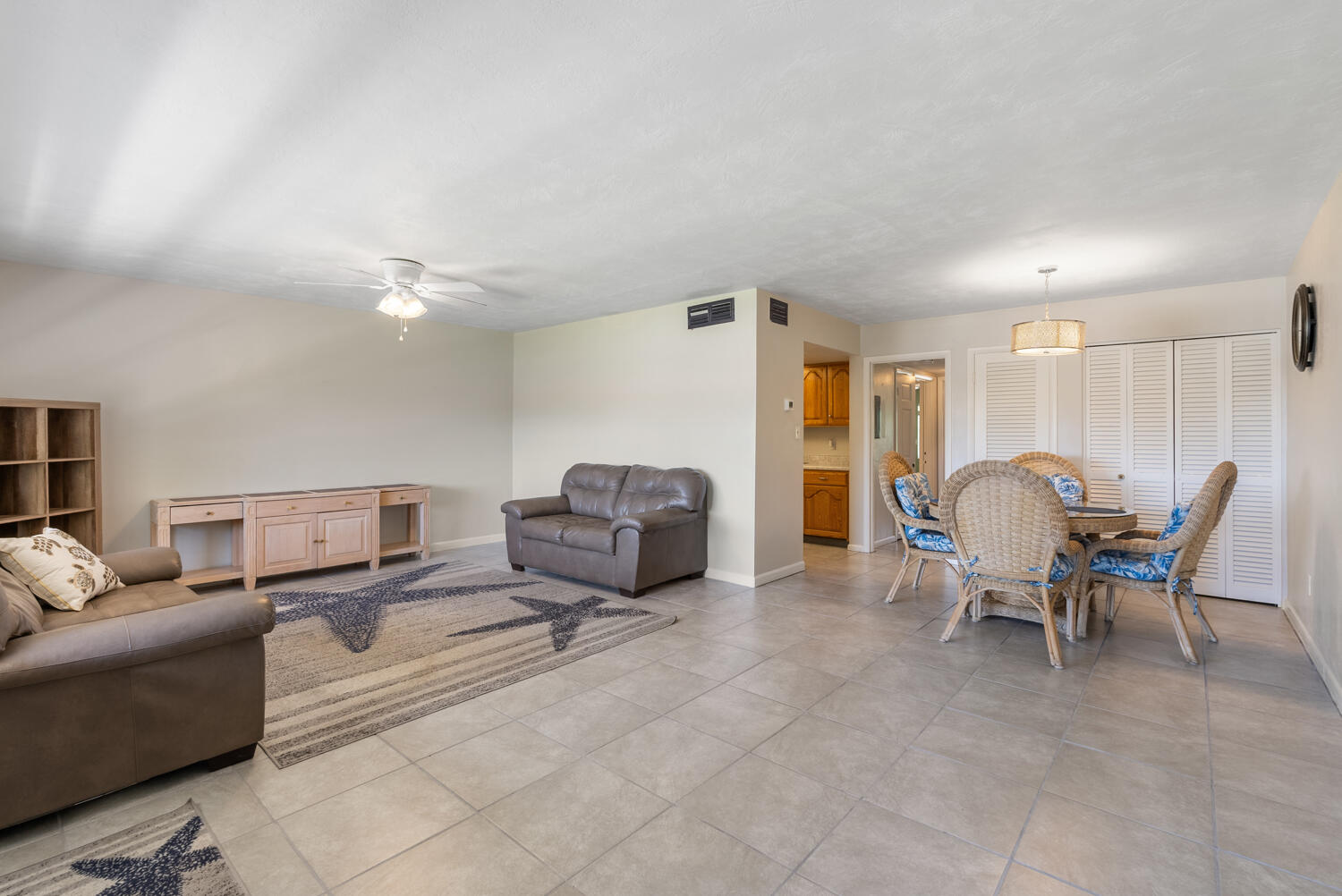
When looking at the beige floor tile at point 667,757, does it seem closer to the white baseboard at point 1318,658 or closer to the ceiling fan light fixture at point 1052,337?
the white baseboard at point 1318,658

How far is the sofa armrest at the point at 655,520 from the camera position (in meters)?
4.56

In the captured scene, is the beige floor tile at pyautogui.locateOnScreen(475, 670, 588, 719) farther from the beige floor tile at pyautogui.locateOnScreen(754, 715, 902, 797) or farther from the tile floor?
the beige floor tile at pyautogui.locateOnScreen(754, 715, 902, 797)

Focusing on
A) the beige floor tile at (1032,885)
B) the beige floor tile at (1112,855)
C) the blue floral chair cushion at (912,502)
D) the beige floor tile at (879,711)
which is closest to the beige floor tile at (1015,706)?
the beige floor tile at (879,711)

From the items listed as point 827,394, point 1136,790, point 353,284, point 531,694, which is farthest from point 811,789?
point 827,394

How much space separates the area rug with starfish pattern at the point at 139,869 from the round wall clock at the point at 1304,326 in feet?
17.9

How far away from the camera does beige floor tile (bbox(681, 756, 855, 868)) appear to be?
1824 millimetres

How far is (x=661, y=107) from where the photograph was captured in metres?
2.22

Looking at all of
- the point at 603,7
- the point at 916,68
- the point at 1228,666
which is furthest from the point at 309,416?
the point at 1228,666

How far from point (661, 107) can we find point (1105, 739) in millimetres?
3051

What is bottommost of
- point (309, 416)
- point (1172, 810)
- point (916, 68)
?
point (1172, 810)

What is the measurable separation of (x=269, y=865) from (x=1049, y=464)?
547 cm

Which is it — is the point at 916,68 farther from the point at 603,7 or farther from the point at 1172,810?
the point at 1172,810

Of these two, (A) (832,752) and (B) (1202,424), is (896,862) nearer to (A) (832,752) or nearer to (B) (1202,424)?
(A) (832,752)

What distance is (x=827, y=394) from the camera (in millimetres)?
7160
